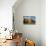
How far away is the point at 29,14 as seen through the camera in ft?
17.0

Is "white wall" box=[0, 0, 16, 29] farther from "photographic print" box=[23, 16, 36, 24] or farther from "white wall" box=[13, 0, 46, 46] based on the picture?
"photographic print" box=[23, 16, 36, 24]

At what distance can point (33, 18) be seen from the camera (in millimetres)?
5191

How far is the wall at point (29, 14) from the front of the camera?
5152 mm

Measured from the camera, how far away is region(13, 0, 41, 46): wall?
5152mm

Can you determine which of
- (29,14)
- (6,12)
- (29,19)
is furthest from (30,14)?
(6,12)

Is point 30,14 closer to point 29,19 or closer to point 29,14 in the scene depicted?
point 29,14

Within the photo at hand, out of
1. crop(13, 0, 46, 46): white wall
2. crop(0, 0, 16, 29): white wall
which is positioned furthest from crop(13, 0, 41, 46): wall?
crop(0, 0, 16, 29): white wall

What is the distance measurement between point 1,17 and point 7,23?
0.36 metres

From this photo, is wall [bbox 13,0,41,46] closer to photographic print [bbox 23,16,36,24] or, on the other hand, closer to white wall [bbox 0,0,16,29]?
photographic print [bbox 23,16,36,24]

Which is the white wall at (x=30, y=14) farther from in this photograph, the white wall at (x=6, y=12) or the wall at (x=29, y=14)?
the white wall at (x=6, y=12)

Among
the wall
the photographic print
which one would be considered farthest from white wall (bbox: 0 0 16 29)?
the photographic print

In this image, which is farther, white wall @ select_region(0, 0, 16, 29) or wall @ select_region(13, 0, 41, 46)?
wall @ select_region(13, 0, 41, 46)

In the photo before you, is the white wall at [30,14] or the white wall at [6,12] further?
the white wall at [30,14]

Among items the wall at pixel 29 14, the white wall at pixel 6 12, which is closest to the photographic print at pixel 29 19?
the wall at pixel 29 14
